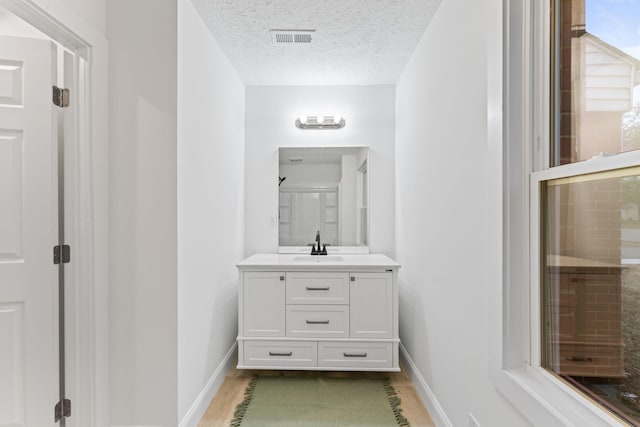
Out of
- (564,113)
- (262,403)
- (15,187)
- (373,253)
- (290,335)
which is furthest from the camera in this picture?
(373,253)

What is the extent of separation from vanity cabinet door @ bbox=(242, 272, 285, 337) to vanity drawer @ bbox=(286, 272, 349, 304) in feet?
0.24

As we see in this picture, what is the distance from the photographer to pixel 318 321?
264 cm

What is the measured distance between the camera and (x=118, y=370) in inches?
73.7

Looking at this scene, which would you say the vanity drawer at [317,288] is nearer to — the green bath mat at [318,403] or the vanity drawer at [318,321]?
the vanity drawer at [318,321]

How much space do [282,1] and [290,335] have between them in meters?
2.19

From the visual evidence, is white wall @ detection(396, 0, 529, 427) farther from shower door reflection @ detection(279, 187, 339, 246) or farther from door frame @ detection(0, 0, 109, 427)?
door frame @ detection(0, 0, 109, 427)

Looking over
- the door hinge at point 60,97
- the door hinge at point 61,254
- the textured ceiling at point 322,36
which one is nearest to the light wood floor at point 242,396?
the door hinge at point 61,254

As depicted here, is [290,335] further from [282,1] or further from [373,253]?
[282,1]

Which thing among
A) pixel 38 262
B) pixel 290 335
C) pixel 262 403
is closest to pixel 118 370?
pixel 38 262

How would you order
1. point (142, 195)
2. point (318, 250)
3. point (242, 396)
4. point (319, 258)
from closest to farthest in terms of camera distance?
point (142, 195) → point (242, 396) → point (319, 258) → point (318, 250)

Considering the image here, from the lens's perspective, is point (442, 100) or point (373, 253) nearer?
point (442, 100)

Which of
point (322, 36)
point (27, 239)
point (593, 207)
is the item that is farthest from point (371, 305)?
point (27, 239)

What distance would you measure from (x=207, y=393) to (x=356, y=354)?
1042 mm

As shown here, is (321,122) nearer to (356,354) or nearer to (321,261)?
(321,261)
